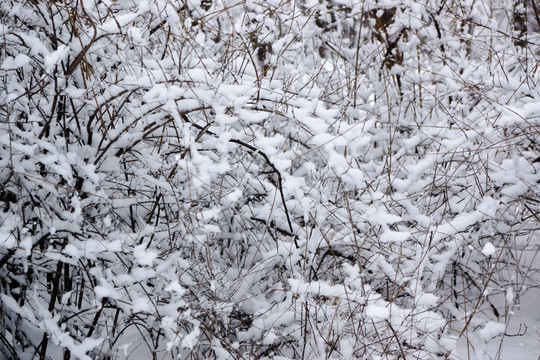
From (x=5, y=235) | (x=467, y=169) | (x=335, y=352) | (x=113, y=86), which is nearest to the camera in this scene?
(x=5, y=235)

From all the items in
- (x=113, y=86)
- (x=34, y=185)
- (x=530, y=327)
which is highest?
(x=530, y=327)

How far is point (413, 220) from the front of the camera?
2383 millimetres

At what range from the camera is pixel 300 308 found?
2.15m

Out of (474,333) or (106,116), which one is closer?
(106,116)

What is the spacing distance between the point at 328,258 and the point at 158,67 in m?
1.21

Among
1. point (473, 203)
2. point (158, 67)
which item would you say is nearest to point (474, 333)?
point (473, 203)

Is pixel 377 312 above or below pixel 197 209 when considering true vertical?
below

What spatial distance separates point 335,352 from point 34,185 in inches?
54.3

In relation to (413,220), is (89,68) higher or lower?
lower

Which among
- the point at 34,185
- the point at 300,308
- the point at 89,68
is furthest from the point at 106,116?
the point at 300,308

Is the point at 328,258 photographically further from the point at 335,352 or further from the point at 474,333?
the point at 474,333

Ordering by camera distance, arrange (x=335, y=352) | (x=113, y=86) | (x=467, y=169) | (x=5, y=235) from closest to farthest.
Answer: (x=5, y=235)
(x=113, y=86)
(x=335, y=352)
(x=467, y=169)

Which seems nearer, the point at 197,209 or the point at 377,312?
the point at 377,312

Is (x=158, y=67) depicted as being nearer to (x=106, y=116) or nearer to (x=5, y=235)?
(x=106, y=116)
